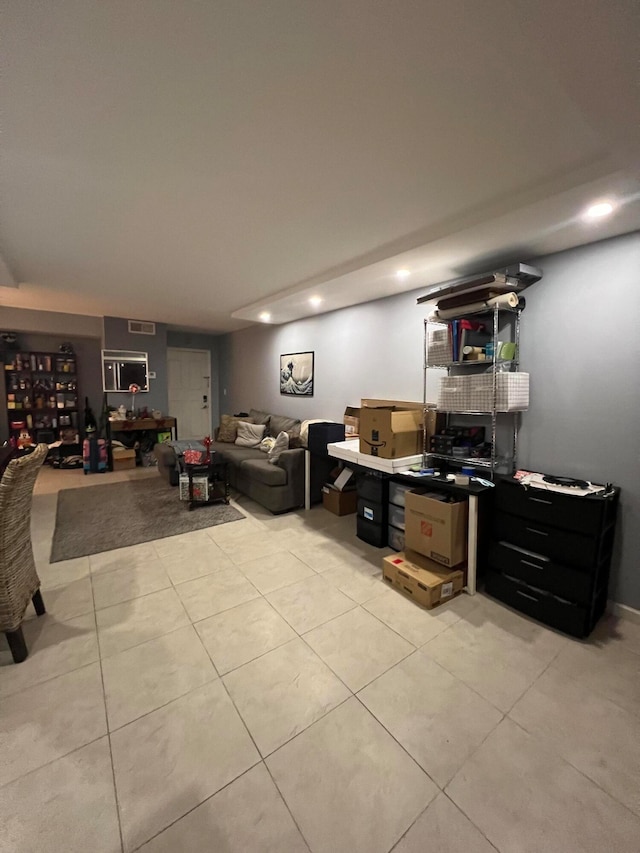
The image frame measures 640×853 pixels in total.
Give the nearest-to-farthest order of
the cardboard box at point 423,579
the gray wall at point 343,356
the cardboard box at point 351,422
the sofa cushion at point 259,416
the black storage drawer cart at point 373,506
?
1. the cardboard box at point 423,579
2. the black storage drawer cart at point 373,506
3. the gray wall at point 343,356
4. the cardboard box at point 351,422
5. the sofa cushion at point 259,416

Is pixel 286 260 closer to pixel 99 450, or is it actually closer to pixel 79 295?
pixel 79 295

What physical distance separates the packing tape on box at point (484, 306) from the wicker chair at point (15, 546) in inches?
113

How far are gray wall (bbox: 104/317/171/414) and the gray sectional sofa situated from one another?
1.55m

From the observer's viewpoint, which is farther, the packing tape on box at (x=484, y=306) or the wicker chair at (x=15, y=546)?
the packing tape on box at (x=484, y=306)

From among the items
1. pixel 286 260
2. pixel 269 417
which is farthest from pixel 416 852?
pixel 269 417

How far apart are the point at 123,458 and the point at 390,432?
480 cm

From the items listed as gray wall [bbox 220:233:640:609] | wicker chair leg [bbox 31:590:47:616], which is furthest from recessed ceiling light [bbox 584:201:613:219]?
wicker chair leg [bbox 31:590:47:616]

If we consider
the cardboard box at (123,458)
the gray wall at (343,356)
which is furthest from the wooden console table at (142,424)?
the gray wall at (343,356)

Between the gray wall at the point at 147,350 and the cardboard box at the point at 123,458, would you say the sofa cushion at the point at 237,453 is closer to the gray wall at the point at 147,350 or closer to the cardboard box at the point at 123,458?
the cardboard box at the point at 123,458

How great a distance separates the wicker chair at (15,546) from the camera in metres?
1.65

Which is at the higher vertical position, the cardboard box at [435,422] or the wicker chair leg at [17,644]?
the cardboard box at [435,422]

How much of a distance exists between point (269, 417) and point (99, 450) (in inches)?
108

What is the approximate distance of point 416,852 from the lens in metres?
1.06

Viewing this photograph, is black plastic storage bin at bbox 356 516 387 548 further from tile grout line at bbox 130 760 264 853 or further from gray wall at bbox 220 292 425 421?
tile grout line at bbox 130 760 264 853
